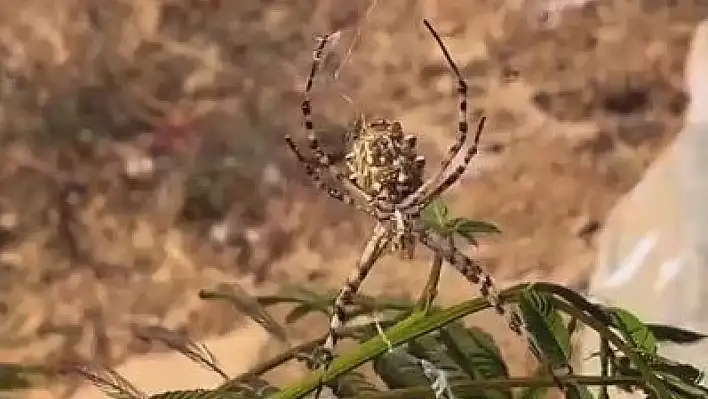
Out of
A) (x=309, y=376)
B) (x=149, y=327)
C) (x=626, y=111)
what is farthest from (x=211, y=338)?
(x=309, y=376)

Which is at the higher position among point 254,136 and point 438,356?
point 254,136

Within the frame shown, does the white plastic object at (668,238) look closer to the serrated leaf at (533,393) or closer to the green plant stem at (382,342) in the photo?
the serrated leaf at (533,393)

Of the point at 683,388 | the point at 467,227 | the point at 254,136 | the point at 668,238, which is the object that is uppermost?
the point at 254,136

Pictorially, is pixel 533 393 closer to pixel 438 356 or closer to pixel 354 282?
pixel 438 356

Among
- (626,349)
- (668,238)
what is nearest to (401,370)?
(626,349)

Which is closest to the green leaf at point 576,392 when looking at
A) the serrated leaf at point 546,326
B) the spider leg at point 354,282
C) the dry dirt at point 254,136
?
the serrated leaf at point 546,326

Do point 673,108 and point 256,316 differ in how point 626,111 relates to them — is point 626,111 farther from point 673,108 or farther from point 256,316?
point 256,316

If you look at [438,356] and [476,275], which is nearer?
[476,275]
